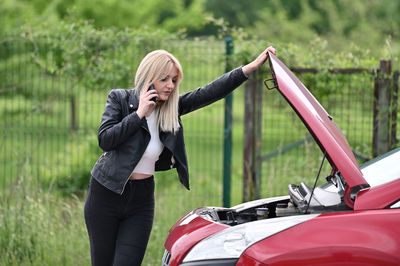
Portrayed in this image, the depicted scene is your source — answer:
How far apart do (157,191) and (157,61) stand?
3.93 m

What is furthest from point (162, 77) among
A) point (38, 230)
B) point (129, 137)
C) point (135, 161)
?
point (38, 230)

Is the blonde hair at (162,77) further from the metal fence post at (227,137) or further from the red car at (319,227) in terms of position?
the metal fence post at (227,137)

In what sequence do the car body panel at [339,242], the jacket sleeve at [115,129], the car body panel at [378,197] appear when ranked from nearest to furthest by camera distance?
the car body panel at [339,242] < the car body panel at [378,197] < the jacket sleeve at [115,129]

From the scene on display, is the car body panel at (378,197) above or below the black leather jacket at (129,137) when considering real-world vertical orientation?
below

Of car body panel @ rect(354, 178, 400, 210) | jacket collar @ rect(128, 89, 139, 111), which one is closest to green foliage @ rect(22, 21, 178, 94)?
jacket collar @ rect(128, 89, 139, 111)

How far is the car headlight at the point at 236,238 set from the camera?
2901mm

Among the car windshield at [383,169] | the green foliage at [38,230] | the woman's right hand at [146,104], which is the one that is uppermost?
the woman's right hand at [146,104]

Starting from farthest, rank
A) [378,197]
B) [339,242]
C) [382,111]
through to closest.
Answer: [382,111], [378,197], [339,242]

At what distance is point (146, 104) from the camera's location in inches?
136

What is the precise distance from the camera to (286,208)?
3.53 meters

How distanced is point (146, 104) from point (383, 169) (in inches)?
53.8

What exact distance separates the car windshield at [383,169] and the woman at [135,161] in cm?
91

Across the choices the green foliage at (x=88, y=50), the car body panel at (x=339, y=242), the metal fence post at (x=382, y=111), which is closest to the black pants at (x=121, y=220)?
the car body panel at (x=339, y=242)

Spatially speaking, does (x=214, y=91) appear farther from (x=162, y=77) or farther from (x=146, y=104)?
(x=146, y=104)
